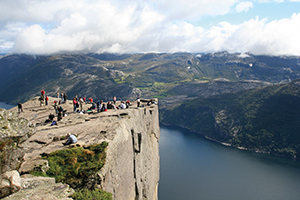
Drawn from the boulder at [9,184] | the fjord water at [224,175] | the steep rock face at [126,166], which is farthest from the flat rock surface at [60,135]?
the fjord water at [224,175]

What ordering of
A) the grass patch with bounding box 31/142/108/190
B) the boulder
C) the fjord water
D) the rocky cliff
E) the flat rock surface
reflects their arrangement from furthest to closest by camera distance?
the fjord water < the flat rock surface < the rocky cliff < the grass patch with bounding box 31/142/108/190 < the boulder

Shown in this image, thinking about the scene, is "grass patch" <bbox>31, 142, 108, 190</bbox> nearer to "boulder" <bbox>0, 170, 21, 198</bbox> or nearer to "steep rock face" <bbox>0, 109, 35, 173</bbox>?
"steep rock face" <bbox>0, 109, 35, 173</bbox>

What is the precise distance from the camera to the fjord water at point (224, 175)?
113 m

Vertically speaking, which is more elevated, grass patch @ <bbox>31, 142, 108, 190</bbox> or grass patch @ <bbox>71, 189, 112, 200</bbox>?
grass patch @ <bbox>31, 142, 108, 190</bbox>

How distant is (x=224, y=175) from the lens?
138m

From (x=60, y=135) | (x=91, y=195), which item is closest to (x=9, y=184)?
(x=91, y=195)

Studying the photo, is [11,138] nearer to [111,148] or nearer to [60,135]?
[111,148]

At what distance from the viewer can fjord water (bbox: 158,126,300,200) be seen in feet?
372

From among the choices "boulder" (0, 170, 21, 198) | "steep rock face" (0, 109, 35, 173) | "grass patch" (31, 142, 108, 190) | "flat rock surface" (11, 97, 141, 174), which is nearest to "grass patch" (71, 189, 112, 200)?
"grass patch" (31, 142, 108, 190)

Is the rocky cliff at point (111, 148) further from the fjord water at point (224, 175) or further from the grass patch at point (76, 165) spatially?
the fjord water at point (224, 175)

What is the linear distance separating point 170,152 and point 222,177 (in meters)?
51.5

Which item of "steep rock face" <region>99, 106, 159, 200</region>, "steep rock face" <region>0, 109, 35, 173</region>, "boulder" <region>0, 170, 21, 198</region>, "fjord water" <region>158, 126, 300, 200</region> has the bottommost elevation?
"fjord water" <region>158, 126, 300, 200</region>

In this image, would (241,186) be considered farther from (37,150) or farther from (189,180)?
(37,150)

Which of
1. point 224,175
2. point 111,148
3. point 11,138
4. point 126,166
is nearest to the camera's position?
point 11,138
